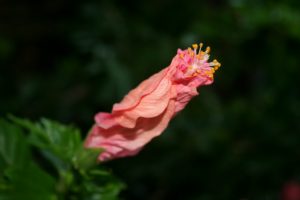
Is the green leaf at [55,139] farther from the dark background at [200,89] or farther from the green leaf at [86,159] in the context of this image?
the dark background at [200,89]

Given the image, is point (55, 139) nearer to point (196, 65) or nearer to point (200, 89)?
point (196, 65)

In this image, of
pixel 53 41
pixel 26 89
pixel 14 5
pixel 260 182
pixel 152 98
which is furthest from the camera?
pixel 53 41

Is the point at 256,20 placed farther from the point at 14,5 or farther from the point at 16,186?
the point at 14,5

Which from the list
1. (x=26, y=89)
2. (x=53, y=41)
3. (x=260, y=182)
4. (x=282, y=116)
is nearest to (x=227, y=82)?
(x=282, y=116)

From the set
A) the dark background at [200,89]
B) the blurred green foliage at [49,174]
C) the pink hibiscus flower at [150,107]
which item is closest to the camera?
the pink hibiscus flower at [150,107]

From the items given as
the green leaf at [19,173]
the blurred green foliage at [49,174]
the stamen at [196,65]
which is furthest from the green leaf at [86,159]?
the stamen at [196,65]

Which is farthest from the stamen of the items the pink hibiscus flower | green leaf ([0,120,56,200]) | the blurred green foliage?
green leaf ([0,120,56,200])

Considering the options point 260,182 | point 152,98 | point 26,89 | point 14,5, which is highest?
point 14,5

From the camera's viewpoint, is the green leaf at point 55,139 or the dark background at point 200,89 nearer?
the green leaf at point 55,139
